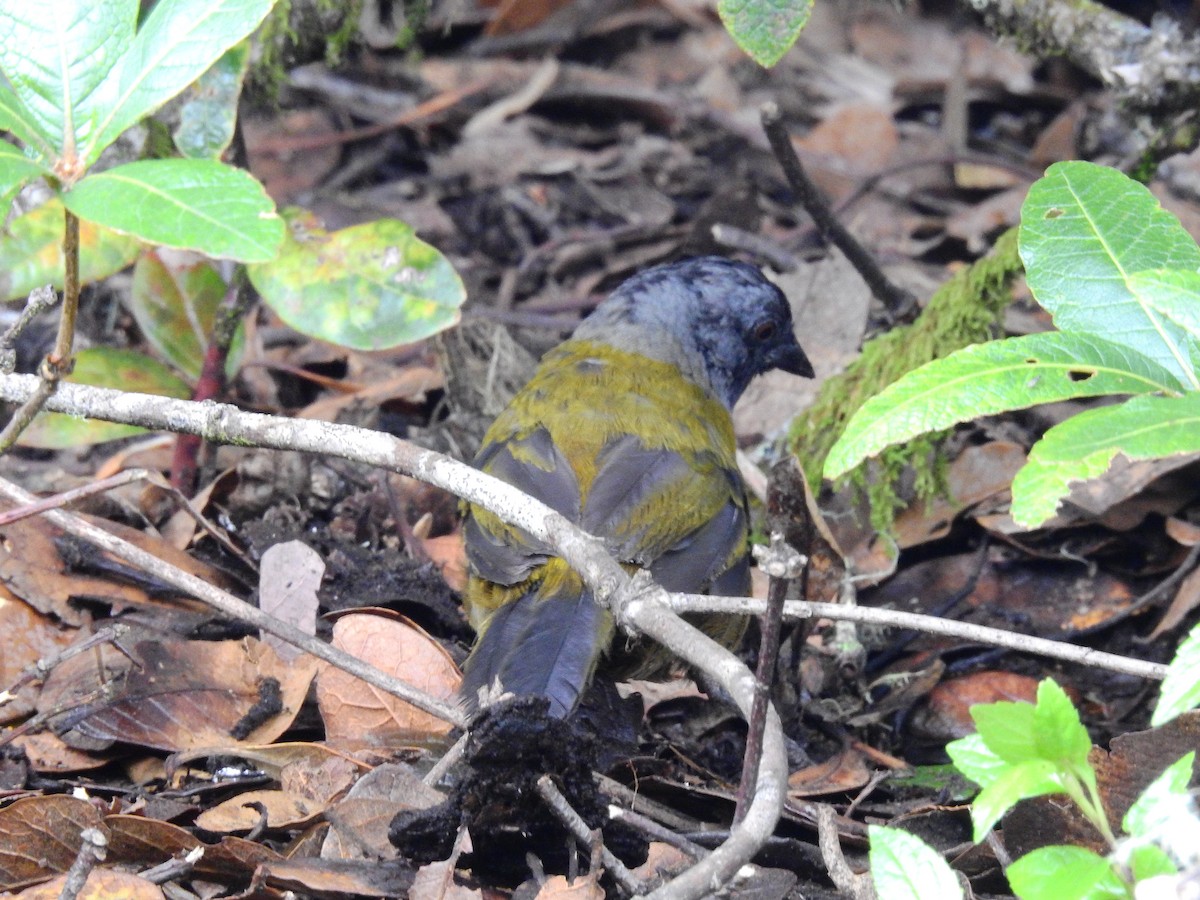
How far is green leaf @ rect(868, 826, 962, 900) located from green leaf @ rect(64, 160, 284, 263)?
4.27ft

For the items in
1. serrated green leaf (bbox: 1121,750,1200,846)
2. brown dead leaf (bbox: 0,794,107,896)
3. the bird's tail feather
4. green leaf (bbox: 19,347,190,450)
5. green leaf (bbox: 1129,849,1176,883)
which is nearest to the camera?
serrated green leaf (bbox: 1121,750,1200,846)

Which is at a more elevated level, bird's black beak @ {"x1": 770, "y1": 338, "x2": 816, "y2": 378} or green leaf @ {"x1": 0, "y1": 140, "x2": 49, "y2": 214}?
green leaf @ {"x1": 0, "y1": 140, "x2": 49, "y2": 214}

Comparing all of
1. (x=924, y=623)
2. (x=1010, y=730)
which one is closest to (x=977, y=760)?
(x=1010, y=730)

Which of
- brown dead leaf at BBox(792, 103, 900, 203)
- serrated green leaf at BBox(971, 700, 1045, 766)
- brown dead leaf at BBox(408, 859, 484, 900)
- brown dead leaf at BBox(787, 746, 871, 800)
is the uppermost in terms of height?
serrated green leaf at BBox(971, 700, 1045, 766)

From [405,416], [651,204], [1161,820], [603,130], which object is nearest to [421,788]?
[1161,820]

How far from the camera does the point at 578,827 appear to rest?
102 inches

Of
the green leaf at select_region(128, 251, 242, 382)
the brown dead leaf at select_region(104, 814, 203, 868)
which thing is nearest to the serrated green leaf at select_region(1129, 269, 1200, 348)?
the brown dead leaf at select_region(104, 814, 203, 868)

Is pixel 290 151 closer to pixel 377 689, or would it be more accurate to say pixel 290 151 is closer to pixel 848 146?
pixel 848 146

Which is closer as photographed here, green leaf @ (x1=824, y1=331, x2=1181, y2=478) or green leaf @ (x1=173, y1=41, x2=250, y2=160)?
green leaf @ (x1=824, y1=331, x2=1181, y2=478)

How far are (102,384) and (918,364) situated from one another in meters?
2.70

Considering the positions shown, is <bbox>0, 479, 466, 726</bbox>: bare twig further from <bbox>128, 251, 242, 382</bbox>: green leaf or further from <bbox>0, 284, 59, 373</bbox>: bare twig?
<bbox>128, 251, 242, 382</bbox>: green leaf

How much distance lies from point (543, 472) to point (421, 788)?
1157mm

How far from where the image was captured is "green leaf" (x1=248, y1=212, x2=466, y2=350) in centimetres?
398

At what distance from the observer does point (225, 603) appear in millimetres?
2986
